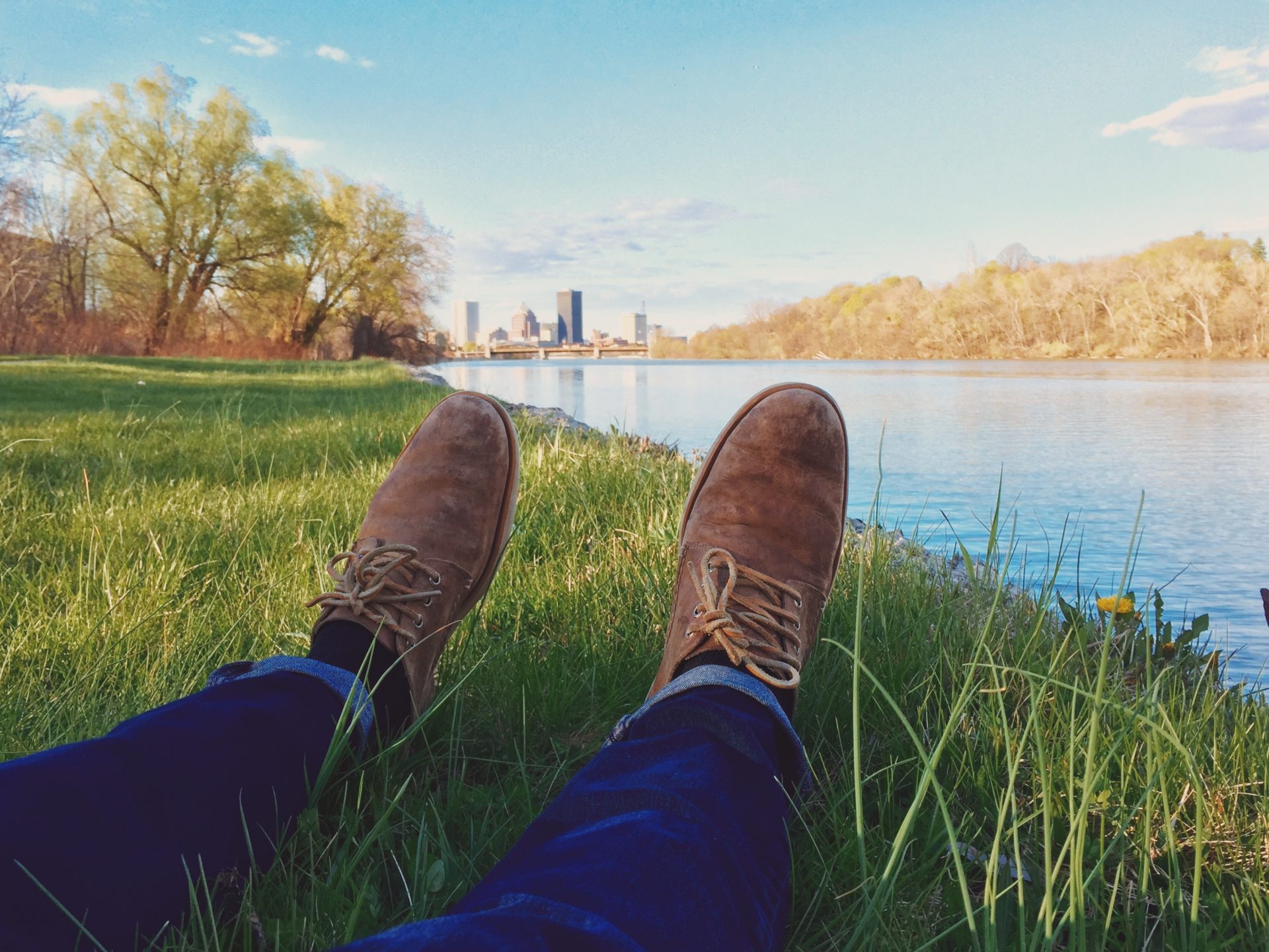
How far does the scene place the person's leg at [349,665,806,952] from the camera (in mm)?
550

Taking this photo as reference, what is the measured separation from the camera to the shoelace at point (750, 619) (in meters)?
1.09

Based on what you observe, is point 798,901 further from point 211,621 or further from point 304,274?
point 304,274

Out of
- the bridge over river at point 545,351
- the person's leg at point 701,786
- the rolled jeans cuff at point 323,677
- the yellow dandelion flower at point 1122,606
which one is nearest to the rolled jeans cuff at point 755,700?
the person's leg at point 701,786

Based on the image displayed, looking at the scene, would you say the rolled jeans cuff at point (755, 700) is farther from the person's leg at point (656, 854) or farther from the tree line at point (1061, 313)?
the tree line at point (1061, 313)

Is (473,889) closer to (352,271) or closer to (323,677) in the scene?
(323,677)

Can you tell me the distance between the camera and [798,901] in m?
0.78

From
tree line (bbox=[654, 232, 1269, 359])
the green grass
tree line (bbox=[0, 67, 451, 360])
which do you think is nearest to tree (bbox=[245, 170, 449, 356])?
tree line (bbox=[0, 67, 451, 360])

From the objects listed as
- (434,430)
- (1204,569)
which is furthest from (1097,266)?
(434,430)

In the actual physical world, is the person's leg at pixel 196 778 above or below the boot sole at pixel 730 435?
below

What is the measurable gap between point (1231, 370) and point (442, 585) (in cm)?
1978

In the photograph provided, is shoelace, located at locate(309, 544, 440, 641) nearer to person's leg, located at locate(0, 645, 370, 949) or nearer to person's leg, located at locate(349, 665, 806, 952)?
person's leg, located at locate(0, 645, 370, 949)

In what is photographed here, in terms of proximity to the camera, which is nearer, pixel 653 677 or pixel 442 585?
pixel 653 677

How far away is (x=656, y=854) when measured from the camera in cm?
65

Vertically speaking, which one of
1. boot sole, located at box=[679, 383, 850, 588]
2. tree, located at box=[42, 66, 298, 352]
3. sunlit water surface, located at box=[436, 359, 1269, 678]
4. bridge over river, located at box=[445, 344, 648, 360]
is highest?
tree, located at box=[42, 66, 298, 352]
